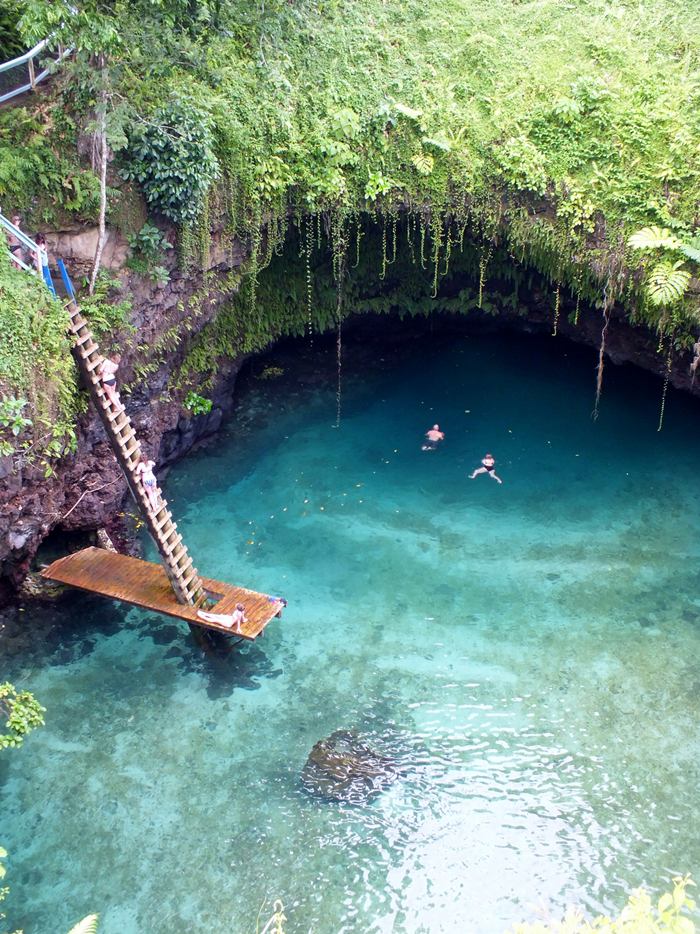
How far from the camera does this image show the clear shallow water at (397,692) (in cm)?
999

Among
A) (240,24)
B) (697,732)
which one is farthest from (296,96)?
(697,732)

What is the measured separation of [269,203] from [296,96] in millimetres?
2252

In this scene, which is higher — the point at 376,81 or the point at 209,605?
the point at 376,81

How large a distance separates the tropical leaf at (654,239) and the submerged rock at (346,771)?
1022cm

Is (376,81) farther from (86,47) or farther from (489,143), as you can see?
(86,47)

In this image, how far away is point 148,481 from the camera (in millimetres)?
12523

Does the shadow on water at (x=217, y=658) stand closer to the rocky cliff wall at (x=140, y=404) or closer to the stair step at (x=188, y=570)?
the stair step at (x=188, y=570)

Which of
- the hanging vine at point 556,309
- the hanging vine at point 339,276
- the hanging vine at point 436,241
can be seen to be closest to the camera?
the hanging vine at point 339,276

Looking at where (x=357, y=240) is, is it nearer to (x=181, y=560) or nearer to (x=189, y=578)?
(x=181, y=560)

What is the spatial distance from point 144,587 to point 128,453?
7.93 ft

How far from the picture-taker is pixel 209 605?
13.2m

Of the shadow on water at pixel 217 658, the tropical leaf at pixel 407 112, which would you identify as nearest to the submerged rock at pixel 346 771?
the shadow on water at pixel 217 658

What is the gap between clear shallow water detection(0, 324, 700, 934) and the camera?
9.99 meters

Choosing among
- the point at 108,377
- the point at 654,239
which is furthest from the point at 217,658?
the point at 654,239
